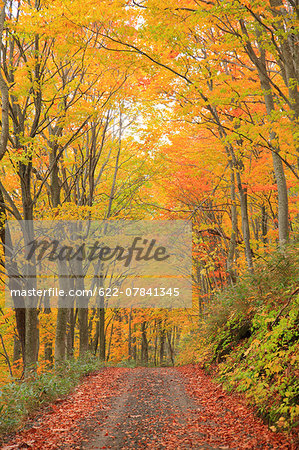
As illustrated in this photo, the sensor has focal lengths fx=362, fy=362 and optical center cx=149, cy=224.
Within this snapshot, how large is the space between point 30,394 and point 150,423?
8.73 feet

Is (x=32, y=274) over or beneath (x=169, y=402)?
over

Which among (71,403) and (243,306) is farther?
(243,306)

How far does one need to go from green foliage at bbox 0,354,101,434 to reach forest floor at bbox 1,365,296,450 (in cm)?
20

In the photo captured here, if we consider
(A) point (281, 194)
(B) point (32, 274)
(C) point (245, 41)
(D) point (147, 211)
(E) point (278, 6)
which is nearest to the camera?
(E) point (278, 6)

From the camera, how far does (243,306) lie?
9164mm

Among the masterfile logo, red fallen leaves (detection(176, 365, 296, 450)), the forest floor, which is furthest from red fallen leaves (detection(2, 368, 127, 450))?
the masterfile logo

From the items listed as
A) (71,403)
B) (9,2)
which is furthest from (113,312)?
(9,2)

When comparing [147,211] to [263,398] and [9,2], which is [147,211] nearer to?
[9,2]

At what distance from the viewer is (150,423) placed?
6.29 metres

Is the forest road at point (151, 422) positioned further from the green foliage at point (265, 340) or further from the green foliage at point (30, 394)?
the green foliage at point (30, 394)

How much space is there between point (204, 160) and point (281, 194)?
5.35 meters

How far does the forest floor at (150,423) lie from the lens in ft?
16.9

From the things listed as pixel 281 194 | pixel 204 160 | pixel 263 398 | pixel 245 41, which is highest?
pixel 245 41

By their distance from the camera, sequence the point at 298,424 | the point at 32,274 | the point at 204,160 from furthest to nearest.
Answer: the point at 204,160 → the point at 32,274 → the point at 298,424
